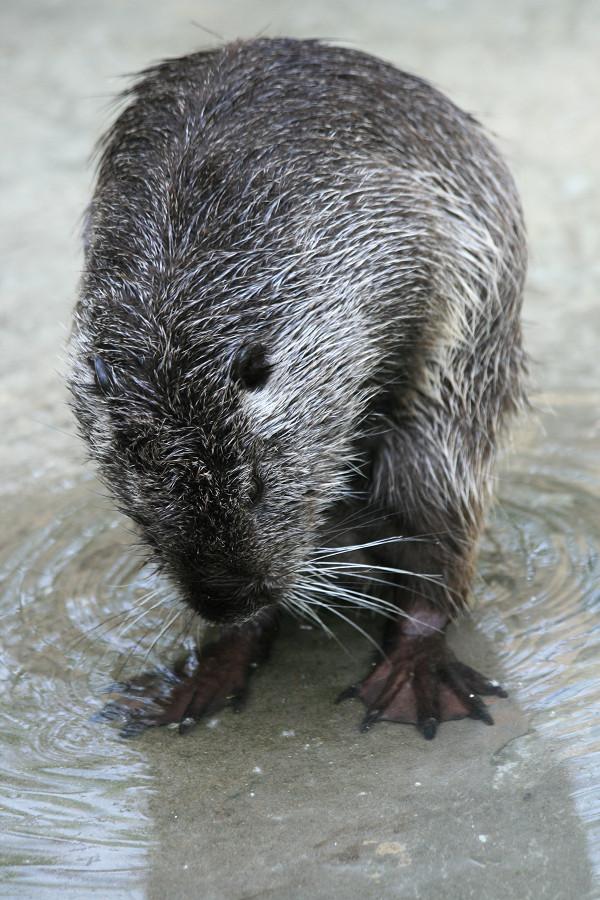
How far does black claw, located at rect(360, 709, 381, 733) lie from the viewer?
448 centimetres

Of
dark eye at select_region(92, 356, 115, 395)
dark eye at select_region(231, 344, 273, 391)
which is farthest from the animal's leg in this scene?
dark eye at select_region(92, 356, 115, 395)

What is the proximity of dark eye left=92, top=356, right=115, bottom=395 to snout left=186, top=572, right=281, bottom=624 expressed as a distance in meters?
0.68

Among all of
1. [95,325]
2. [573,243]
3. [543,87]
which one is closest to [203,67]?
[95,325]

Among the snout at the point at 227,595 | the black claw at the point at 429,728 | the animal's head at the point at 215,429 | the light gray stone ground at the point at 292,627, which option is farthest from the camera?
the black claw at the point at 429,728

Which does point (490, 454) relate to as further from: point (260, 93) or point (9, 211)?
point (9, 211)

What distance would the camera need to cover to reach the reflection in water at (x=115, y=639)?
12.9 feet

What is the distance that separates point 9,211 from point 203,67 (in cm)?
457

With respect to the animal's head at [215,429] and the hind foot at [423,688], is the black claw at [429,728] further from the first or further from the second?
the animal's head at [215,429]

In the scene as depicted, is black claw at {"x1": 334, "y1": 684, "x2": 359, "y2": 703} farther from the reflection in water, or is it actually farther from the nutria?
the reflection in water

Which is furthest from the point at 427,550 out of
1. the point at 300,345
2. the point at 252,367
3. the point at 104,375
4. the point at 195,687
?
the point at 104,375

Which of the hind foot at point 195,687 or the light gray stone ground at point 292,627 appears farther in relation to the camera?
the hind foot at point 195,687

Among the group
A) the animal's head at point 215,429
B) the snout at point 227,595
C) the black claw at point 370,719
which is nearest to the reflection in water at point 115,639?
the black claw at point 370,719

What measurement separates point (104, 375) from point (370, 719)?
1.59 metres

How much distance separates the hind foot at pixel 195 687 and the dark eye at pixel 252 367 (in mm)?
1330
